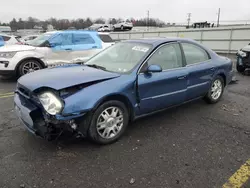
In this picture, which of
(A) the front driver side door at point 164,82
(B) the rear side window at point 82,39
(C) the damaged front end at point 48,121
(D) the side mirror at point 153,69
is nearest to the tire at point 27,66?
(B) the rear side window at point 82,39

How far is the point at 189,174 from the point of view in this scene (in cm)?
267

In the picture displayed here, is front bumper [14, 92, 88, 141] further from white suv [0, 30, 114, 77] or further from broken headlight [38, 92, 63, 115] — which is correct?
white suv [0, 30, 114, 77]

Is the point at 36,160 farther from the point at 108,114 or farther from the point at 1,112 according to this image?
the point at 1,112

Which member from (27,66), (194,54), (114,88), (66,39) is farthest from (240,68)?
(27,66)

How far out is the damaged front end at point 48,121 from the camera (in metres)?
2.81

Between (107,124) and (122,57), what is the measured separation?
1.34 meters

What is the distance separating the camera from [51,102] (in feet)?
9.36

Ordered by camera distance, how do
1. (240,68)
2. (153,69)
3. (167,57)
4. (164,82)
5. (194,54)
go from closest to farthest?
(153,69) < (164,82) < (167,57) < (194,54) < (240,68)

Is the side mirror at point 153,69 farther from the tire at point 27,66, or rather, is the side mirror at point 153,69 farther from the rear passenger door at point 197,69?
the tire at point 27,66

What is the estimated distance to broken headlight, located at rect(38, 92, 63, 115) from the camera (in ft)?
9.16

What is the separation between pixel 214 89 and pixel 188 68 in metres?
1.25

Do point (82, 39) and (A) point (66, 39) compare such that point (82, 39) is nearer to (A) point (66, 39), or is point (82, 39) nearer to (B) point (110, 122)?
(A) point (66, 39)

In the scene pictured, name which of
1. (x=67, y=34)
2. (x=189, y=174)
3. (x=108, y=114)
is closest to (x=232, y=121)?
(x=189, y=174)

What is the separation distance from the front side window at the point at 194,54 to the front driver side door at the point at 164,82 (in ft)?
0.67
